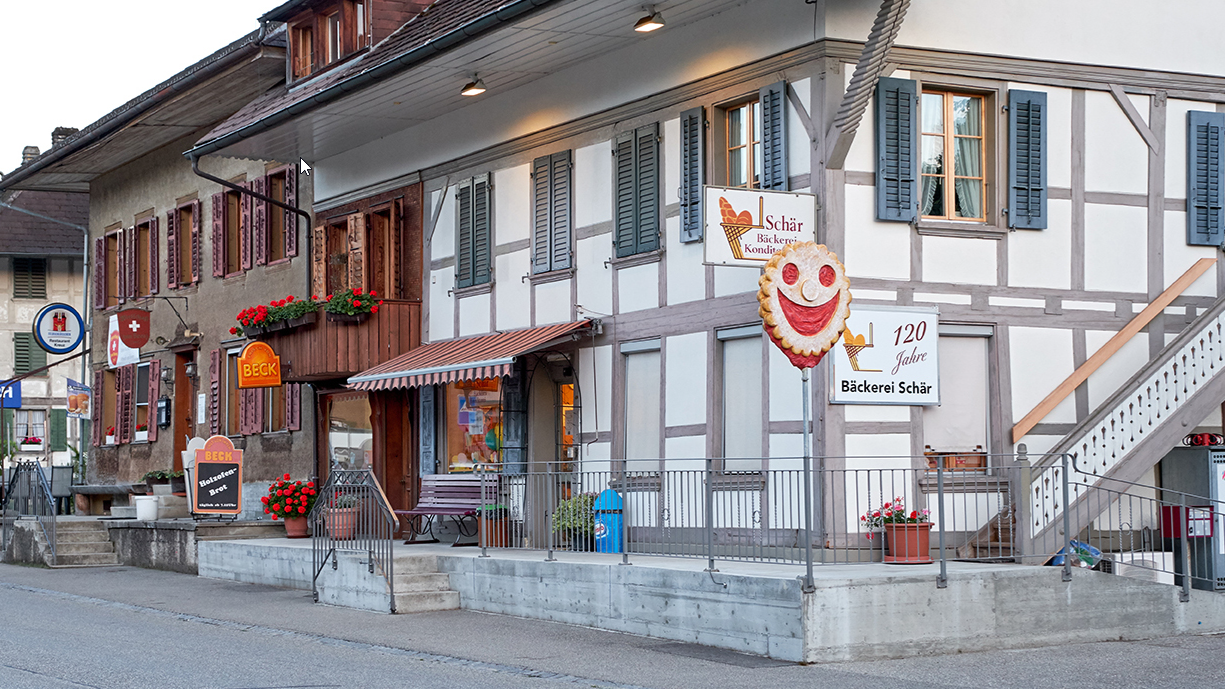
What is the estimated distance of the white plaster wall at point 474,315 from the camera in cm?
1908

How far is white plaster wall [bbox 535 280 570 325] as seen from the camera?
1759cm

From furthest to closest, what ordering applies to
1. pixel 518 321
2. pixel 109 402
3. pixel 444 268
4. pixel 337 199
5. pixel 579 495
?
pixel 109 402 → pixel 337 199 → pixel 444 268 → pixel 518 321 → pixel 579 495

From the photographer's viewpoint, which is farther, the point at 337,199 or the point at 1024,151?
the point at 337,199

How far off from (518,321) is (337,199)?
17.0 feet

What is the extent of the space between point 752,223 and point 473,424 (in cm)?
717

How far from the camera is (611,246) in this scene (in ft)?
55.4

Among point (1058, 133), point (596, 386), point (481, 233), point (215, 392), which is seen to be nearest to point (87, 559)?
point (215, 392)

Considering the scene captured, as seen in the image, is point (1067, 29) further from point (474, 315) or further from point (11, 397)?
point (11, 397)

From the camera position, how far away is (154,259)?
28516mm

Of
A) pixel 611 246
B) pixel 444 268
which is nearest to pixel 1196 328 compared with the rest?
pixel 611 246

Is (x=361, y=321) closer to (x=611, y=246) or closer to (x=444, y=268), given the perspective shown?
(x=444, y=268)

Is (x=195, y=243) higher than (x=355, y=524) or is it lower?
higher

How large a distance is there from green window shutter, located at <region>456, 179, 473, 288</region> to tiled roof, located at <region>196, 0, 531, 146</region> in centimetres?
188

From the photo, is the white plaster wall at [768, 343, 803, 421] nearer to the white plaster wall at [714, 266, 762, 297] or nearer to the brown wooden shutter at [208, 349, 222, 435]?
the white plaster wall at [714, 266, 762, 297]
